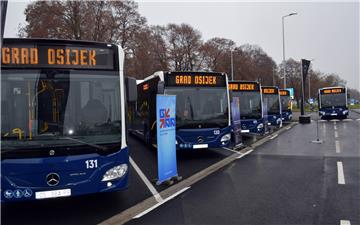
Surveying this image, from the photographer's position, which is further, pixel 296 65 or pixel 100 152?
pixel 296 65

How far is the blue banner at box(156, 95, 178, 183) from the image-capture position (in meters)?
8.24

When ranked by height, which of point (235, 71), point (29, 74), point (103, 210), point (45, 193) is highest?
point (235, 71)

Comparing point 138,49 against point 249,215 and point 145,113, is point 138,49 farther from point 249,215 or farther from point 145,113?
point 249,215

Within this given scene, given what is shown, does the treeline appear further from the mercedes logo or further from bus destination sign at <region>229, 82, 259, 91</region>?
the mercedes logo

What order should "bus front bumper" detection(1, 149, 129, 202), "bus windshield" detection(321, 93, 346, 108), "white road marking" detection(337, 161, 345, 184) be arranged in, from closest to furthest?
"bus front bumper" detection(1, 149, 129, 202)
"white road marking" detection(337, 161, 345, 184)
"bus windshield" detection(321, 93, 346, 108)

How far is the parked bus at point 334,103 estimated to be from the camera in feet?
106

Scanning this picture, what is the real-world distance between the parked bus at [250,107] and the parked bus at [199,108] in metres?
6.10

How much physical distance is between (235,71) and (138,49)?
28.5 m

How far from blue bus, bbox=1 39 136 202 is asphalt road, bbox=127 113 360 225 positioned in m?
1.21

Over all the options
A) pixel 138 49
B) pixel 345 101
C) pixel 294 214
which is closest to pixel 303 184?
pixel 294 214

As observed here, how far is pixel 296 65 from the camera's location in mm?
79875

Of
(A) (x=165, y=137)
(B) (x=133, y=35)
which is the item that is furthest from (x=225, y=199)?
(B) (x=133, y=35)

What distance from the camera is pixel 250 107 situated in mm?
18297

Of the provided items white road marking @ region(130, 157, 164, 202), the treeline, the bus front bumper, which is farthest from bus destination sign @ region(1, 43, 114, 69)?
the treeline
